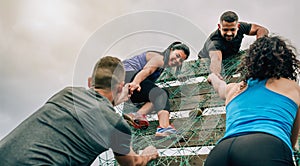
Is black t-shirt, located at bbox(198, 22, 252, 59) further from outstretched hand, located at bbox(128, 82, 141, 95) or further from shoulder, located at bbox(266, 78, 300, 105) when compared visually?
shoulder, located at bbox(266, 78, 300, 105)

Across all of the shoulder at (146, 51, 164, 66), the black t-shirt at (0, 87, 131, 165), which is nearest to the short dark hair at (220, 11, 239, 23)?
the shoulder at (146, 51, 164, 66)

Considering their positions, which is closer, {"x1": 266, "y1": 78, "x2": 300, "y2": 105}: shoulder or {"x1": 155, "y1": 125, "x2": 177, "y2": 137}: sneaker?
{"x1": 266, "y1": 78, "x2": 300, "y2": 105}: shoulder

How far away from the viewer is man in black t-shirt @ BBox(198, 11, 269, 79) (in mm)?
2992

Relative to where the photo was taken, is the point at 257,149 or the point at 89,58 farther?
the point at 89,58

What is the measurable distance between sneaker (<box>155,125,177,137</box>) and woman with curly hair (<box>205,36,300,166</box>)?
857 millimetres

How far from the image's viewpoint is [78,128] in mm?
1525

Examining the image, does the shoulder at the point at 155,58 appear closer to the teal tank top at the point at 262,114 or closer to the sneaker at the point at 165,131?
the sneaker at the point at 165,131

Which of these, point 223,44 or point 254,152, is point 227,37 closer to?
point 223,44

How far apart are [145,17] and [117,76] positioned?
0.33 metres

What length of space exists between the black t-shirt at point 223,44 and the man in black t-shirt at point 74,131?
144 centimetres

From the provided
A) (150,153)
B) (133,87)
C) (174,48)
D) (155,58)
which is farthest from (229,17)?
(150,153)

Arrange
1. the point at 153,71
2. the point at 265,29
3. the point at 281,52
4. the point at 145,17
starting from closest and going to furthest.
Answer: the point at 281,52 → the point at 145,17 → the point at 153,71 → the point at 265,29

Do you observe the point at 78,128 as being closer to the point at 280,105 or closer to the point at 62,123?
the point at 62,123

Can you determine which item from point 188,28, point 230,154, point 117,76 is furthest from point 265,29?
point 230,154
